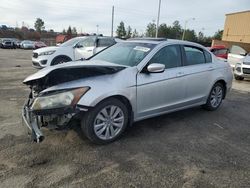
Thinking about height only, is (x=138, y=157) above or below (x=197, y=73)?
below

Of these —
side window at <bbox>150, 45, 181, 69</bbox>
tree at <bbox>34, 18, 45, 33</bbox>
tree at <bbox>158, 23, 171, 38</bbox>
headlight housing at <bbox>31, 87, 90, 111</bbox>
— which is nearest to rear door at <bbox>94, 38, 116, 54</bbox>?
side window at <bbox>150, 45, 181, 69</bbox>

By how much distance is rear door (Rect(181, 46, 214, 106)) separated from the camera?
5317 mm

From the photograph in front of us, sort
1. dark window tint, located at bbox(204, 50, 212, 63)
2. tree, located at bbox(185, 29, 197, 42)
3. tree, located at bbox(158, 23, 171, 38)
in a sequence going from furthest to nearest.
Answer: tree, located at bbox(185, 29, 197, 42) → tree, located at bbox(158, 23, 171, 38) → dark window tint, located at bbox(204, 50, 212, 63)

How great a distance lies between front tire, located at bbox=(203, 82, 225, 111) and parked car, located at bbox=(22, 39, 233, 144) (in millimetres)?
344

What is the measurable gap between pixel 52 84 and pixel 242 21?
125ft

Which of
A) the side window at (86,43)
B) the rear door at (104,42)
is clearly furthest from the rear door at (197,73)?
the side window at (86,43)

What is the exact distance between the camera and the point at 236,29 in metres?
38.0

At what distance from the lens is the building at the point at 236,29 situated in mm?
35769

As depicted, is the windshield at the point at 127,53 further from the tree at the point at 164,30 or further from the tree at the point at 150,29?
the tree at the point at 150,29

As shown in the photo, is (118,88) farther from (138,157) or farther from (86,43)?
(86,43)

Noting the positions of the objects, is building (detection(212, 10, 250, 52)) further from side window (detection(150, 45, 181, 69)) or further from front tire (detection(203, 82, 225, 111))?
side window (detection(150, 45, 181, 69))

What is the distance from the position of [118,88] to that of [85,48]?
7.97 m

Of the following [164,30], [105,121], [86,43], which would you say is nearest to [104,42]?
[86,43]

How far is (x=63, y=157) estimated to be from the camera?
3699 mm
